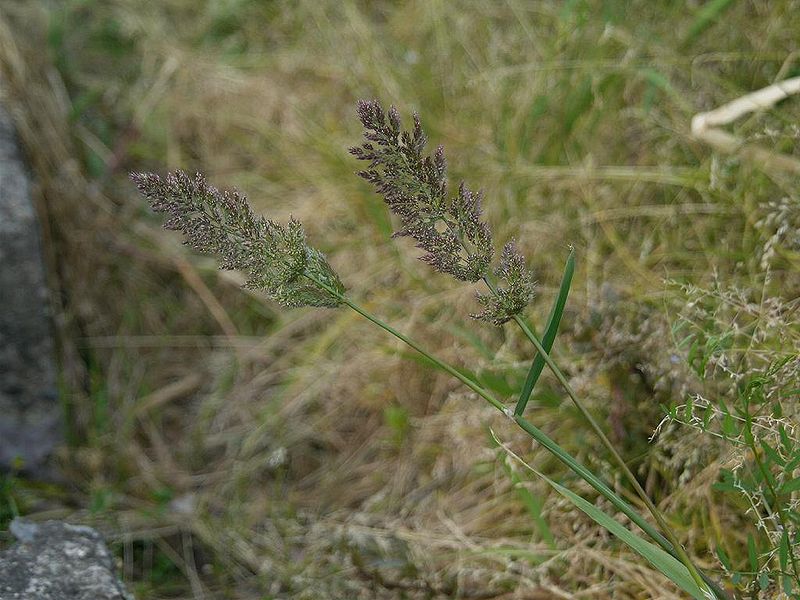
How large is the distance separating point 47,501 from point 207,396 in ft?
1.92

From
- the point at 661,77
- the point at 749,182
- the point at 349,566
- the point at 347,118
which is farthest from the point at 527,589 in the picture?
the point at 347,118

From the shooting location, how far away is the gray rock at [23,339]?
2.49 m

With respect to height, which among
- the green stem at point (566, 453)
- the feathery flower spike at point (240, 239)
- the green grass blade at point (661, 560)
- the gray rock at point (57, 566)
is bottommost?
the gray rock at point (57, 566)

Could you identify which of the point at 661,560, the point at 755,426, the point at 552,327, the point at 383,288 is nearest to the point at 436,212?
the point at 552,327

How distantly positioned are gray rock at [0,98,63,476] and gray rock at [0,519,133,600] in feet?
2.71

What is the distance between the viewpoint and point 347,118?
131 inches

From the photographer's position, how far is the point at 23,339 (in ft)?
8.33

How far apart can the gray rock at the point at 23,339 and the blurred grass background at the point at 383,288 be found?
101 millimetres

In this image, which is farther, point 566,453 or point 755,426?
point 755,426

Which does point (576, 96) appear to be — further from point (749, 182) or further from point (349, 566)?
point (349, 566)

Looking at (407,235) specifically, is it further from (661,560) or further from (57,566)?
(57,566)

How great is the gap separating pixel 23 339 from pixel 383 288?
1031 millimetres

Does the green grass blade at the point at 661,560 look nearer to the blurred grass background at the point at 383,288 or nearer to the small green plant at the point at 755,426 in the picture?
the small green plant at the point at 755,426

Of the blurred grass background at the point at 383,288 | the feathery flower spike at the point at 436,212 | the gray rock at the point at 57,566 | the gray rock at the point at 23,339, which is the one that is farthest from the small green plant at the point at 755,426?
the gray rock at the point at 23,339
